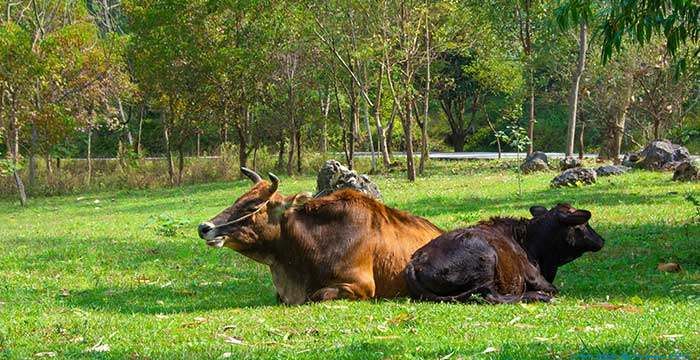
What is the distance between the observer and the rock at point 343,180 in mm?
18953

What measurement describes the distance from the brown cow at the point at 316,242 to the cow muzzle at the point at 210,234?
0.03 feet

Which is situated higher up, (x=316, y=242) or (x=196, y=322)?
(x=316, y=242)

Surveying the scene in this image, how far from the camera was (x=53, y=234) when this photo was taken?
65.8 ft

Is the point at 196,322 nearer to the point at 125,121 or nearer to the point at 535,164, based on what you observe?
the point at 535,164

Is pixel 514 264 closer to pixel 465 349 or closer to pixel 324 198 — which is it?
pixel 324 198

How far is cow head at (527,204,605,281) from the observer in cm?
1027

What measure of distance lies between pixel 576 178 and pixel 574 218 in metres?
14.7

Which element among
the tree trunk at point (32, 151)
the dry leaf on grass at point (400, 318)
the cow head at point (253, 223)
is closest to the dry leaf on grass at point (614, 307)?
the dry leaf on grass at point (400, 318)

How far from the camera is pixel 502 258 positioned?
9.59 meters

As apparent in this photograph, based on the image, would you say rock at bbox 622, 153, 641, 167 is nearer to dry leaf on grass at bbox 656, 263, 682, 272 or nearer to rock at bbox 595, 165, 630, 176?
rock at bbox 595, 165, 630, 176

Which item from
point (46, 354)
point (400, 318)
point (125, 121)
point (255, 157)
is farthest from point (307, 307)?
point (125, 121)

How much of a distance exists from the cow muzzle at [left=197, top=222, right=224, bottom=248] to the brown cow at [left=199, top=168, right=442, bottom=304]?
10 millimetres

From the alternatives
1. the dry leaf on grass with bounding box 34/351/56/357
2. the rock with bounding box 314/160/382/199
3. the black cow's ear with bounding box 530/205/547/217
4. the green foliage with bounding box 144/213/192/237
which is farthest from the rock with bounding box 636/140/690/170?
the dry leaf on grass with bounding box 34/351/56/357

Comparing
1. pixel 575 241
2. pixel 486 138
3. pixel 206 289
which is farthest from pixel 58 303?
pixel 486 138
